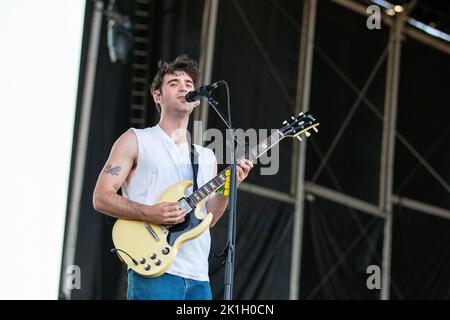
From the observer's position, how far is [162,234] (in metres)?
3.77

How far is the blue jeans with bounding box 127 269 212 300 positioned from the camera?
144 inches

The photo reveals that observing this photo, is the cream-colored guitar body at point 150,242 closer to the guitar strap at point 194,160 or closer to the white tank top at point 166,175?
the white tank top at point 166,175

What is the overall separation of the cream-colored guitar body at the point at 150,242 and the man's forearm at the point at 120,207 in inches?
1.5

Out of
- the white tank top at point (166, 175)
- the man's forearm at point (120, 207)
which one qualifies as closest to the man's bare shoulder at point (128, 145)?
the white tank top at point (166, 175)

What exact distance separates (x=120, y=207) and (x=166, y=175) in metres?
0.28

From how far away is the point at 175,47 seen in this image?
6266 millimetres

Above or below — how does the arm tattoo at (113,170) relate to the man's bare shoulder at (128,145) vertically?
below

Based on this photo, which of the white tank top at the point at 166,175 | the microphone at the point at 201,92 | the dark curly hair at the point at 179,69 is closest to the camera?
the microphone at the point at 201,92

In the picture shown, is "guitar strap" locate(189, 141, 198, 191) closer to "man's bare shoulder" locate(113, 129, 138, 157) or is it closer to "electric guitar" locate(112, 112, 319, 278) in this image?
"electric guitar" locate(112, 112, 319, 278)

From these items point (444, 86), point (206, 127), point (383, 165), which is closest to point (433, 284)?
point (383, 165)

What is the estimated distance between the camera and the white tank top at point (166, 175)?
3.76m

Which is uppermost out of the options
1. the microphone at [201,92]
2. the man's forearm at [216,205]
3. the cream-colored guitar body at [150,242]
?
the microphone at [201,92]

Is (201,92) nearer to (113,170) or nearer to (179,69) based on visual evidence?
(179,69)

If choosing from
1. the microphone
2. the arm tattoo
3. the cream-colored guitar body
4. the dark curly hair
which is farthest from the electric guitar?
the dark curly hair
